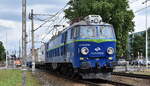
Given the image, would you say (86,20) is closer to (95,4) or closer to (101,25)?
(101,25)

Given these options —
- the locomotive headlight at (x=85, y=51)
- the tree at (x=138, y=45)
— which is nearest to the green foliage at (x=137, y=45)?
the tree at (x=138, y=45)

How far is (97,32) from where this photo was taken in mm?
22656

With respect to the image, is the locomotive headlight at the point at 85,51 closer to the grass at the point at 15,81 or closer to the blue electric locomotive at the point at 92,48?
the blue electric locomotive at the point at 92,48

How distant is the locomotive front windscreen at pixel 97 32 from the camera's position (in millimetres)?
22438

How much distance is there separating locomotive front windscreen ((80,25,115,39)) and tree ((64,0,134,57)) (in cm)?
2578

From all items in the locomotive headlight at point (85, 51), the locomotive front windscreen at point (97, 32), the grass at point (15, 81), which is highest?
the locomotive front windscreen at point (97, 32)

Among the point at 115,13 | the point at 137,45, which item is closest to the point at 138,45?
the point at 137,45

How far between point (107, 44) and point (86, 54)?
5.17 feet

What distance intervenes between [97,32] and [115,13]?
27951 millimetres

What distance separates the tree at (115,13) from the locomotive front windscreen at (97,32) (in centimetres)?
2578

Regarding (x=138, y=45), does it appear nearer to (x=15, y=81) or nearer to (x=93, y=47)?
(x=15, y=81)

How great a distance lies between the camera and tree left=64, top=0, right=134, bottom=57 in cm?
4912

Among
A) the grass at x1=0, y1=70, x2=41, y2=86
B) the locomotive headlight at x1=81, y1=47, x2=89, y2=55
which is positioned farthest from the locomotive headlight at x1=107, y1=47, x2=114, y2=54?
the grass at x1=0, y1=70, x2=41, y2=86

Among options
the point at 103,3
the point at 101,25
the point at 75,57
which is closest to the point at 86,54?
the point at 75,57
